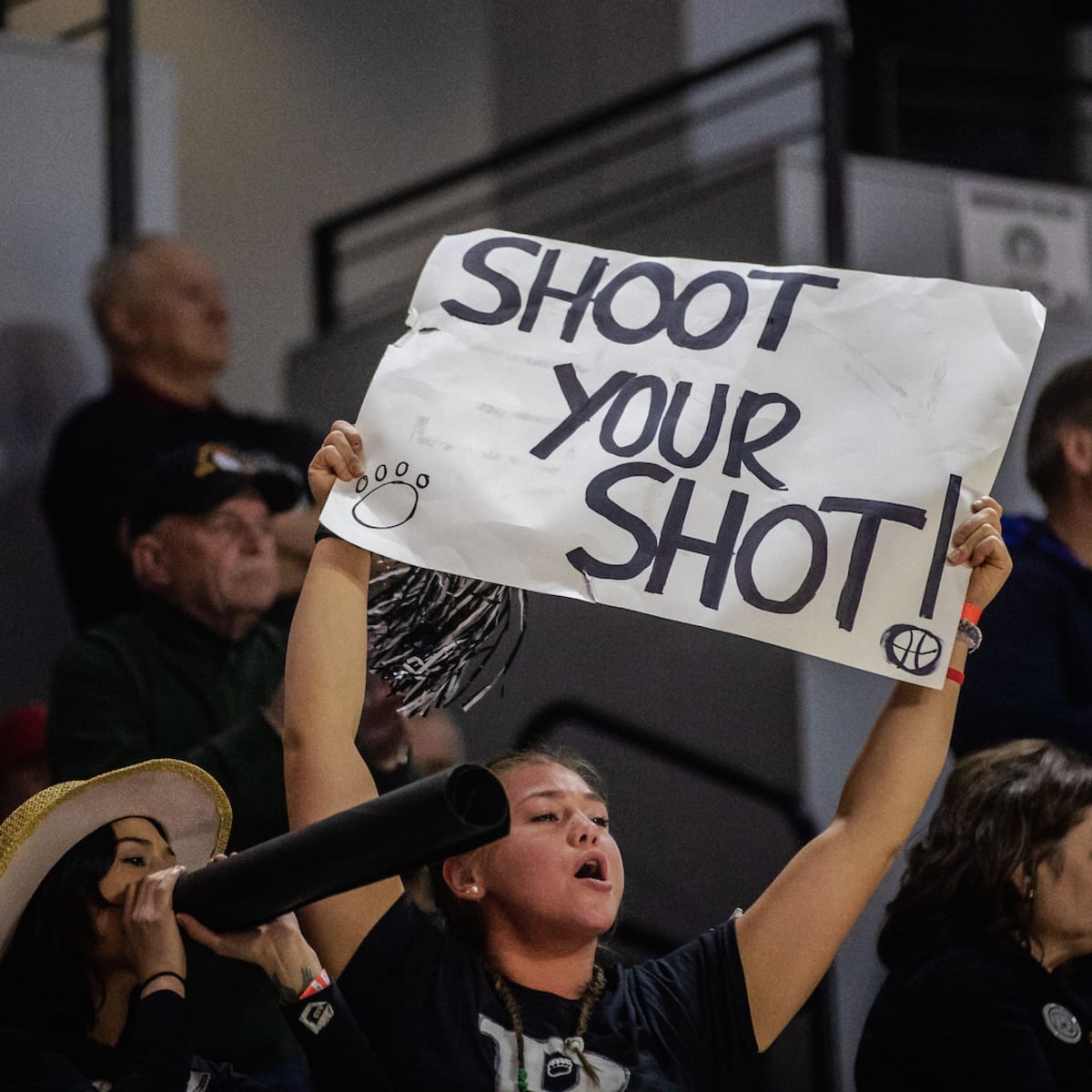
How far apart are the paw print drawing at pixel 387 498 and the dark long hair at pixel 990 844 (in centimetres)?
84

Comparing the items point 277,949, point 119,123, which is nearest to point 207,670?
point 277,949

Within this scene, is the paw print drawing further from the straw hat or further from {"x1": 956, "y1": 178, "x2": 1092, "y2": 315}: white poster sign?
{"x1": 956, "y1": 178, "x2": 1092, "y2": 315}: white poster sign

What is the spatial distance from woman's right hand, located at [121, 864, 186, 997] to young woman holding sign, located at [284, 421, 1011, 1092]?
0.14m

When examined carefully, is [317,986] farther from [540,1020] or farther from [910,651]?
[910,651]

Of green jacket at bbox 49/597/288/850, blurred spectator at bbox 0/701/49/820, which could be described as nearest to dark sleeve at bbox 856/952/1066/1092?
green jacket at bbox 49/597/288/850

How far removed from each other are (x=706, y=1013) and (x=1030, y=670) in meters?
0.85

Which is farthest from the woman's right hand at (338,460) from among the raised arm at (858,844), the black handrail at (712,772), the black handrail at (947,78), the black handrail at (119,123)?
the black handrail at (947,78)

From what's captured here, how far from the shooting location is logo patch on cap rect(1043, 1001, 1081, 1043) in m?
2.34

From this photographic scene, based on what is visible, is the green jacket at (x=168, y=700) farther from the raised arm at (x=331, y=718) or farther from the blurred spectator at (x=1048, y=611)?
the blurred spectator at (x=1048, y=611)

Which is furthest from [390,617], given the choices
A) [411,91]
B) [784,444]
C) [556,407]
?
[411,91]

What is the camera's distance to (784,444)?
2.21 m

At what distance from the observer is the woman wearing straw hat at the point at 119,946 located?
1.91 meters

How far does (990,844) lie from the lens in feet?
8.13

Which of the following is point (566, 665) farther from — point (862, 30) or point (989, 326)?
point (989, 326)
